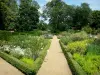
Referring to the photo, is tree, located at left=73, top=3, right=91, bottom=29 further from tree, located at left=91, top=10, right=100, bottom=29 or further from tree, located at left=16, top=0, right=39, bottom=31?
tree, located at left=16, top=0, right=39, bottom=31

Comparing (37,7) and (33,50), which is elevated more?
(37,7)

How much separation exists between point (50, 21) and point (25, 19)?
12052mm

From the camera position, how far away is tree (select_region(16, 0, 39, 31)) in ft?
204

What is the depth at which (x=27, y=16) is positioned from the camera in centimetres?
6344

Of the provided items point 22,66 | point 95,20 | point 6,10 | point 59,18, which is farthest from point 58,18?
point 22,66

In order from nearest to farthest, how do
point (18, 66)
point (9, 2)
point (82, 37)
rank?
point (18, 66)
point (82, 37)
point (9, 2)

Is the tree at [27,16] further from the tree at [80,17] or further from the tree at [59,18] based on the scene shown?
the tree at [80,17]

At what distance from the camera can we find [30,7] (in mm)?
63906

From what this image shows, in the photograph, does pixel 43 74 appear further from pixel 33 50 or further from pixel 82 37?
pixel 82 37

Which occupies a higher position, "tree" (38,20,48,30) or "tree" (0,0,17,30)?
"tree" (0,0,17,30)

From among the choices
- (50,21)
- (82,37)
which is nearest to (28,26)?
(50,21)

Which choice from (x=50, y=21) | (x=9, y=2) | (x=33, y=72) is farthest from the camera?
(x=50, y=21)

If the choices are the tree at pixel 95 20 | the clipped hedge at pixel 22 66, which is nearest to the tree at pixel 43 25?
the tree at pixel 95 20

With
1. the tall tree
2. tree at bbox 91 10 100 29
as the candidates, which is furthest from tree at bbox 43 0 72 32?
tree at bbox 91 10 100 29
